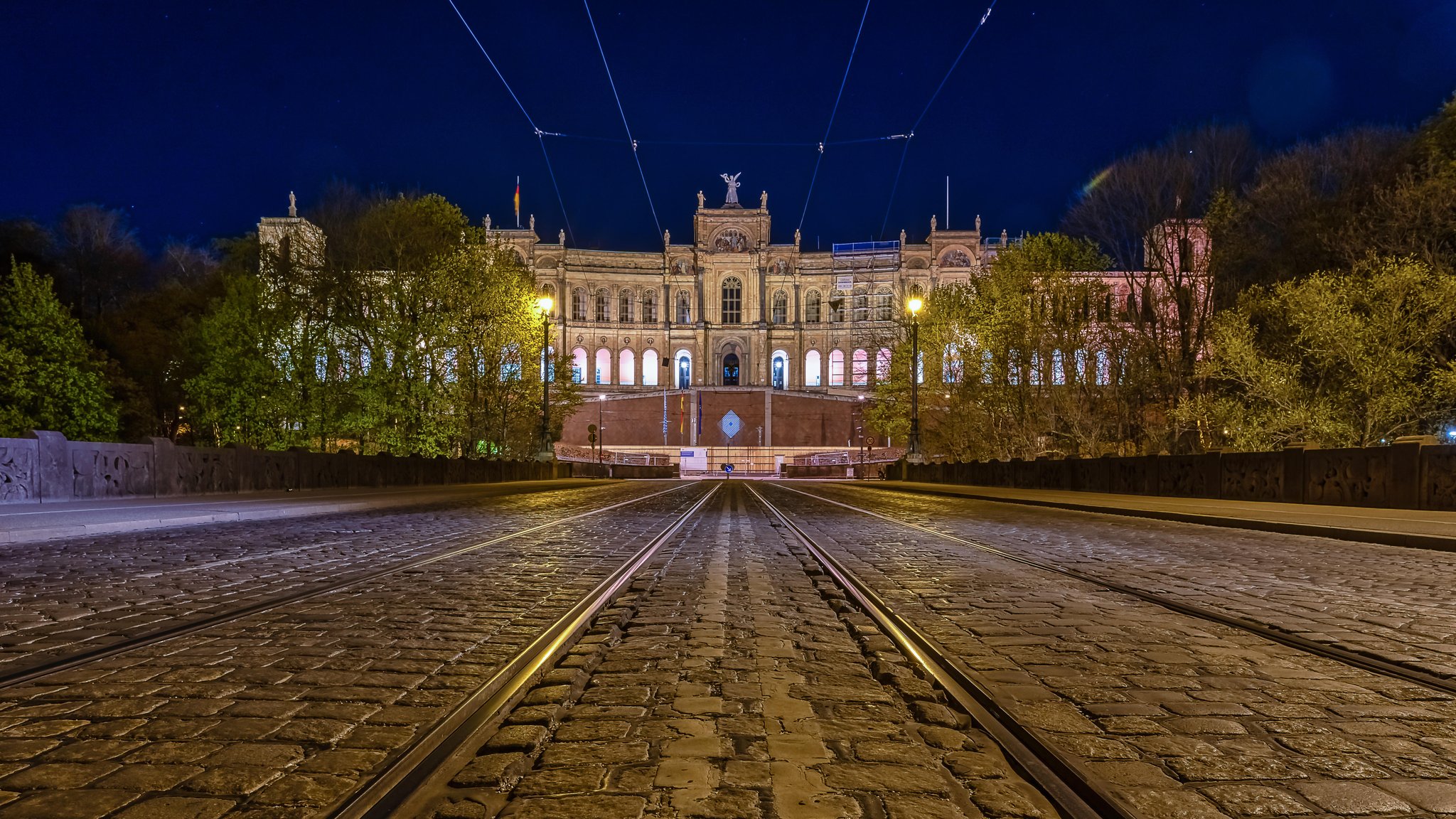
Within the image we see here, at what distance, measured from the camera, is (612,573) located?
8102mm

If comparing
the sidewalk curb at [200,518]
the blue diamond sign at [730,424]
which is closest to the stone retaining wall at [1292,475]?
the sidewalk curb at [200,518]

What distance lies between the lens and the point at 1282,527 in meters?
12.1

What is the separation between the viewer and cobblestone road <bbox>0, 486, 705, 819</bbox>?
110 inches

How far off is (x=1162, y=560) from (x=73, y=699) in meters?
8.70

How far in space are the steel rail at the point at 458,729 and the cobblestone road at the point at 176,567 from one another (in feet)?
7.65

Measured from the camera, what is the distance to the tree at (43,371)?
32.4m

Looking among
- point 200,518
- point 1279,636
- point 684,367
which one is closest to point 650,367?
point 684,367

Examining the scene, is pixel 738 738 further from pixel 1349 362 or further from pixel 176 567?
pixel 1349 362

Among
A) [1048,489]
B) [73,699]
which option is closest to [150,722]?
[73,699]

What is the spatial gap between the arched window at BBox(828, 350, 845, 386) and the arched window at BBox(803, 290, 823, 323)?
13.2 ft

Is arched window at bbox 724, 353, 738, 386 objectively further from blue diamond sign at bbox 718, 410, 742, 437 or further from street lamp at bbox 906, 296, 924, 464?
street lamp at bbox 906, 296, 924, 464

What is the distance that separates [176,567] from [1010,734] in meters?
7.59

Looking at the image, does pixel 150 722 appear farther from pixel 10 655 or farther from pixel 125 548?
pixel 125 548

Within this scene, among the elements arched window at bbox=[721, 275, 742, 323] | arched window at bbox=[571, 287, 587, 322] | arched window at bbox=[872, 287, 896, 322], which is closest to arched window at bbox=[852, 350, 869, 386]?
arched window at bbox=[872, 287, 896, 322]
